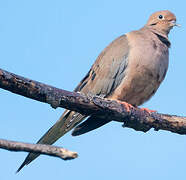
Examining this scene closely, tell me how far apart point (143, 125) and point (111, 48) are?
1.50 meters

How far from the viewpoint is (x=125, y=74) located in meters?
6.04

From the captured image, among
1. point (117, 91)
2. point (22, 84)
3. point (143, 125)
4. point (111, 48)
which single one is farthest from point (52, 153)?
point (111, 48)

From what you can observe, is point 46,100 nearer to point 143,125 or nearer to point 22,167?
point 22,167

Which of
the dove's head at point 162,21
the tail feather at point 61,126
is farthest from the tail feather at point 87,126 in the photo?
the dove's head at point 162,21

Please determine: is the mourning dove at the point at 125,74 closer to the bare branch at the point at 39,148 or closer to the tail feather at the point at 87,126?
the tail feather at the point at 87,126

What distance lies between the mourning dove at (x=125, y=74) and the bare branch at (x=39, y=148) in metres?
2.69

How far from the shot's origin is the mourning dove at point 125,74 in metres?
5.85

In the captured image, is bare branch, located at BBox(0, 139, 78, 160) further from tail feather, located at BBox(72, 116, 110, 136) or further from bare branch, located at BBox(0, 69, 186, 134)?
tail feather, located at BBox(72, 116, 110, 136)

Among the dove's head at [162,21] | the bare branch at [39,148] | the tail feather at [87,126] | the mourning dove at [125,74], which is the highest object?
the dove's head at [162,21]

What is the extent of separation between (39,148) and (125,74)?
10.7 ft

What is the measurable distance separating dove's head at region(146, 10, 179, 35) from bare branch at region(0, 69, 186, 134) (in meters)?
2.17

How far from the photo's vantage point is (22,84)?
4.21 metres

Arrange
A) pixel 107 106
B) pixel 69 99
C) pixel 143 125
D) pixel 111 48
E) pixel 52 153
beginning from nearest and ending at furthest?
pixel 52 153 → pixel 69 99 → pixel 107 106 → pixel 143 125 → pixel 111 48

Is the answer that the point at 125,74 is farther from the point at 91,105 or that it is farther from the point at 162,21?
the point at 162,21
